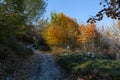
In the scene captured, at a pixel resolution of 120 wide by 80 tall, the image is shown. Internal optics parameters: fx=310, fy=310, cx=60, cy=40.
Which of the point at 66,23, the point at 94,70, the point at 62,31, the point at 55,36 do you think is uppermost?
the point at 66,23

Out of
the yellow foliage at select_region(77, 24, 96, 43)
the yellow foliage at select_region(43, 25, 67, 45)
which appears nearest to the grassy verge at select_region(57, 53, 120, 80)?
the yellow foliage at select_region(43, 25, 67, 45)

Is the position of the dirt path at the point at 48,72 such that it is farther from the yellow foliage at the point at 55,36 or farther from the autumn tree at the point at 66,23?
the autumn tree at the point at 66,23

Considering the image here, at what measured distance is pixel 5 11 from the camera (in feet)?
60.0

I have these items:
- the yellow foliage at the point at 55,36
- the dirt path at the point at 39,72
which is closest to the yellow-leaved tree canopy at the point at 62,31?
the yellow foliage at the point at 55,36

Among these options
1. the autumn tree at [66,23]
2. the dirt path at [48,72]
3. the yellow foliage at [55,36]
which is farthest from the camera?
the autumn tree at [66,23]

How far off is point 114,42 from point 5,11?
29163 mm

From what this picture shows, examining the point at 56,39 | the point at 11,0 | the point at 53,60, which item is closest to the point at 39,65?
→ the point at 53,60

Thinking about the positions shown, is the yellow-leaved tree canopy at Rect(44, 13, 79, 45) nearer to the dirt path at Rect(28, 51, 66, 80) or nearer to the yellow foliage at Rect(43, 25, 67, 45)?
the yellow foliage at Rect(43, 25, 67, 45)

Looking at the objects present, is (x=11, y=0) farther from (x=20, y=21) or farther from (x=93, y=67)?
(x=93, y=67)

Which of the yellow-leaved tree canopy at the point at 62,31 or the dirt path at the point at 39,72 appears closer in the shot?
the dirt path at the point at 39,72

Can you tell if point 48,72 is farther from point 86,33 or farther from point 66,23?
point 66,23

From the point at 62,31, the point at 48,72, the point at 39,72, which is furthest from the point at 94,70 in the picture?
the point at 62,31

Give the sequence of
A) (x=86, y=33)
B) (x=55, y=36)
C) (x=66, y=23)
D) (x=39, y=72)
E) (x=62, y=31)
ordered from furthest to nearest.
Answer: (x=66, y=23) < (x=86, y=33) < (x=62, y=31) < (x=55, y=36) < (x=39, y=72)

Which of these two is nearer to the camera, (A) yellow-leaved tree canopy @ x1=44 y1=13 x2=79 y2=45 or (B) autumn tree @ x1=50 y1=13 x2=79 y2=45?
(A) yellow-leaved tree canopy @ x1=44 y1=13 x2=79 y2=45
